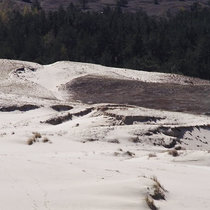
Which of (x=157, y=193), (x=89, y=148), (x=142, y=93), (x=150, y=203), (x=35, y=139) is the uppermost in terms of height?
(x=150, y=203)

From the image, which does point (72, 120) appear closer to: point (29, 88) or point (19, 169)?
point (29, 88)

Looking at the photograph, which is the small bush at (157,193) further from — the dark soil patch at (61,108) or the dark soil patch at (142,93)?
the dark soil patch at (142,93)

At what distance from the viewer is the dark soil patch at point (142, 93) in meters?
27.4

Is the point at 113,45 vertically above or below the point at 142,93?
below

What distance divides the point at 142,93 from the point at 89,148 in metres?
13.5

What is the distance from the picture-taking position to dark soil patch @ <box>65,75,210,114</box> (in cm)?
2739

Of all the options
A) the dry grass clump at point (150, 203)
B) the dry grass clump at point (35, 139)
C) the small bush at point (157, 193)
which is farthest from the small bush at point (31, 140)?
the dry grass clump at point (150, 203)

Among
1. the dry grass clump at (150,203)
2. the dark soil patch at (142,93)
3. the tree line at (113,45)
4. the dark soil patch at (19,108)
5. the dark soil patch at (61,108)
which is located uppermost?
the dry grass clump at (150,203)

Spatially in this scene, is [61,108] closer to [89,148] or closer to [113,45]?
[89,148]

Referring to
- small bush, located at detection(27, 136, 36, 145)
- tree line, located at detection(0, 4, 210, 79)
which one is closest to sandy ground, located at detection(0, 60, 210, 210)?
small bush, located at detection(27, 136, 36, 145)

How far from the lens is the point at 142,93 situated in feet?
99.8

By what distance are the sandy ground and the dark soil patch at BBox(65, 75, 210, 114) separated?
3.76ft

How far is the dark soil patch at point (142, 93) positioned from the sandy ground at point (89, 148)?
45.2 inches

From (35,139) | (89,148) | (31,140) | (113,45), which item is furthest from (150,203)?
(113,45)
